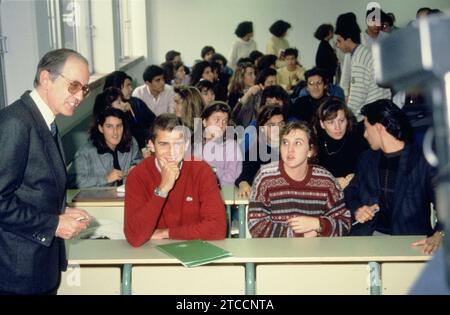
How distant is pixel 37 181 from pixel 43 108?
0.73 feet

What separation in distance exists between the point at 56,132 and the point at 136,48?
30.6 feet

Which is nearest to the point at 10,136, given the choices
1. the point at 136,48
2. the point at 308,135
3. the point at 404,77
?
the point at 404,77

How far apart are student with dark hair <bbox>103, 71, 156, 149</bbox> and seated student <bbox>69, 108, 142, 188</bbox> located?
67 centimetres

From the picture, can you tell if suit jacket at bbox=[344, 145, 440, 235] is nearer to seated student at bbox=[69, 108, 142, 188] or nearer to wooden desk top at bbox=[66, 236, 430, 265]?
wooden desk top at bbox=[66, 236, 430, 265]

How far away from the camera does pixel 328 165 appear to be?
12.8 ft

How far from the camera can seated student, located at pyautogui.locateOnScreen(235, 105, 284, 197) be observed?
3.82 metres

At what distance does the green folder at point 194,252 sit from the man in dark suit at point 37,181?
57cm

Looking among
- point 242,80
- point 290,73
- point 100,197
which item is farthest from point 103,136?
point 290,73

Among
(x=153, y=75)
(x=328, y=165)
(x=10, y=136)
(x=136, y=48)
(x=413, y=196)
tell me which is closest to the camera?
(x=10, y=136)

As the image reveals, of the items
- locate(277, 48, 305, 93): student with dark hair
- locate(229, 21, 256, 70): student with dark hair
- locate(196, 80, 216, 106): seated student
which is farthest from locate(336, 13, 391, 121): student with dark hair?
A: locate(229, 21, 256, 70): student with dark hair

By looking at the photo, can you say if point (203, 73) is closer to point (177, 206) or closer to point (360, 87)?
point (360, 87)
